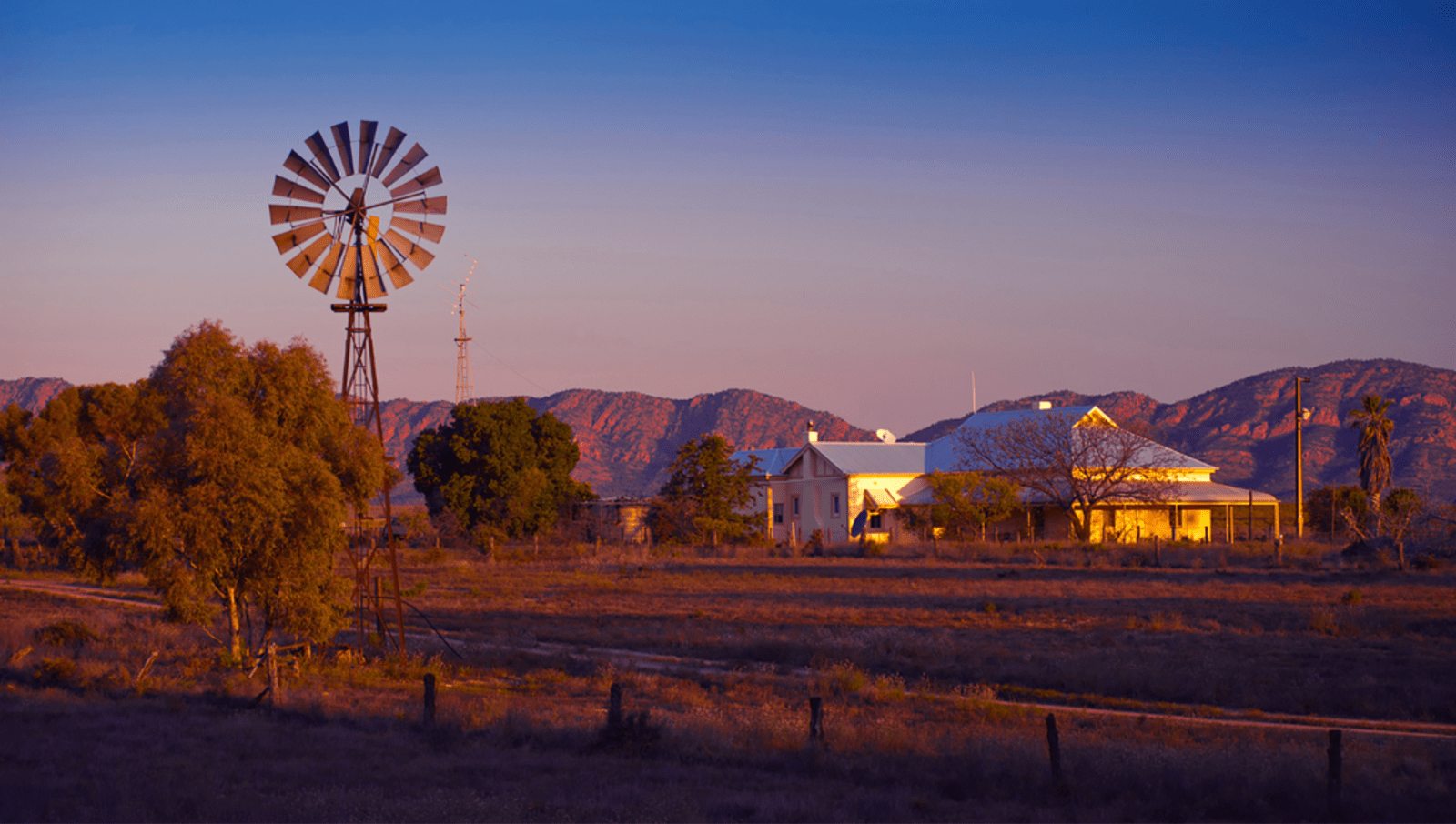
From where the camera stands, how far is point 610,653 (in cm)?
2455

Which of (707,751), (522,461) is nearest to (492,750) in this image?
(707,751)

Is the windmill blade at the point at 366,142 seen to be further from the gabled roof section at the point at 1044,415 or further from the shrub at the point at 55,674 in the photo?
the gabled roof section at the point at 1044,415

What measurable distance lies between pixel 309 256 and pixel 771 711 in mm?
12036

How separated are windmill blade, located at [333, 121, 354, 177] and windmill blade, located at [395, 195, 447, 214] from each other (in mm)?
1127

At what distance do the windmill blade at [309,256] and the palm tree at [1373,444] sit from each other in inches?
2287

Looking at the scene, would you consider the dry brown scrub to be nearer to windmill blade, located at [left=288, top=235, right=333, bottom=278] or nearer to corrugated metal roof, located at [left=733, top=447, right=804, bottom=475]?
windmill blade, located at [left=288, top=235, right=333, bottom=278]

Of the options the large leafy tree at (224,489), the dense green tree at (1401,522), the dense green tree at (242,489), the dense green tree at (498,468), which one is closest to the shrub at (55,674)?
the large leafy tree at (224,489)

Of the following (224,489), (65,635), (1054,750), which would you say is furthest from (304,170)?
(1054,750)

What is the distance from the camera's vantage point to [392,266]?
2131cm

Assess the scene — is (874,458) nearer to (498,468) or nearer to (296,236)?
(498,468)

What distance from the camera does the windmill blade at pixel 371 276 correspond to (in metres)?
20.9

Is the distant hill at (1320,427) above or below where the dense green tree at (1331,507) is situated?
above

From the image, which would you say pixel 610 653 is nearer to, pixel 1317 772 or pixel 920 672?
pixel 920 672

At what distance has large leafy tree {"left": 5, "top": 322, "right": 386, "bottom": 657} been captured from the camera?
1653 centimetres
